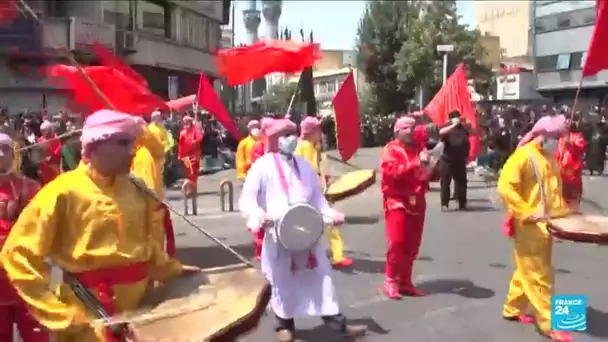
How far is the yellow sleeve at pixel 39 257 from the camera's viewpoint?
385cm

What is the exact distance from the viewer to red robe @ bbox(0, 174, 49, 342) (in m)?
5.23

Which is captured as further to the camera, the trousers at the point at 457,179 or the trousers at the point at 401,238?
the trousers at the point at 457,179

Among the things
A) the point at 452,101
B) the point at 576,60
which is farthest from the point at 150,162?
the point at 576,60

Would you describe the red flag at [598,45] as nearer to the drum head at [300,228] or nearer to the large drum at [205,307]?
the drum head at [300,228]

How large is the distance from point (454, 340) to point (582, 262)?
4.12 meters

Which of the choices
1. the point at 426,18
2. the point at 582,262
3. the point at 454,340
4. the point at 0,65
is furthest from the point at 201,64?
the point at 454,340

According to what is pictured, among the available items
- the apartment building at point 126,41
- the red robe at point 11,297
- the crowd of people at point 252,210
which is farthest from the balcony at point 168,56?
A: the red robe at point 11,297

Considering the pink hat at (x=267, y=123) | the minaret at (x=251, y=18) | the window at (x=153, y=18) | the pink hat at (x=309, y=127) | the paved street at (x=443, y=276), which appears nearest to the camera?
the pink hat at (x=267, y=123)

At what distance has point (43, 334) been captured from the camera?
5250 millimetres

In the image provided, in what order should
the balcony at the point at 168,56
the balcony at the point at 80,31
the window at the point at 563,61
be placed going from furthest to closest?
the window at the point at 563,61 < the balcony at the point at 168,56 < the balcony at the point at 80,31

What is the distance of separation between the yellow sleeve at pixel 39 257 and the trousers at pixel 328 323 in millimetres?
3189

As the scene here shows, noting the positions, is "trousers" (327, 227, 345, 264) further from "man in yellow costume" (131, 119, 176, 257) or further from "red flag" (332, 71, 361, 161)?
"red flag" (332, 71, 361, 161)

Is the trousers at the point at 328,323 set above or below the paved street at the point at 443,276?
above

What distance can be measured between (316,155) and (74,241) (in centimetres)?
676
